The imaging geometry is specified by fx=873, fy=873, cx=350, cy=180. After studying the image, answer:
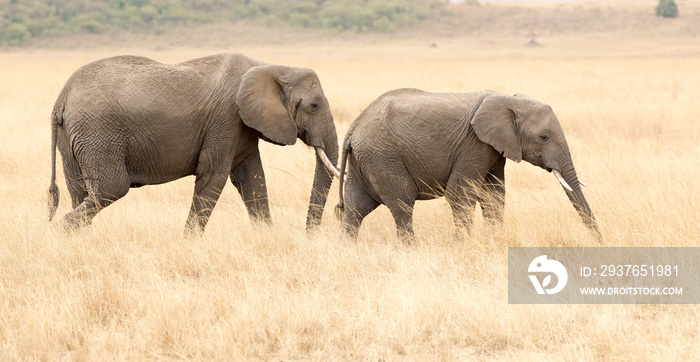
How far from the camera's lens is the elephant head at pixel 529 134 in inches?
265

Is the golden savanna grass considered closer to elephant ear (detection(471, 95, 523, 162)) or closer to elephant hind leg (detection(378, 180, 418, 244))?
elephant hind leg (detection(378, 180, 418, 244))

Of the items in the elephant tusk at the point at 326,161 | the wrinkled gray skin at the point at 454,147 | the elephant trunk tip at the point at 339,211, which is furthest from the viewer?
the elephant trunk tip at the point at 339,211

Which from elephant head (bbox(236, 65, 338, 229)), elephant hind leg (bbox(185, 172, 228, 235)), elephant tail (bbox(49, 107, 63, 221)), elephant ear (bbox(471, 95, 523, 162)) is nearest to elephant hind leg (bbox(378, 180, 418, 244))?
elephant head (bbox(236, 65, 338, 229))

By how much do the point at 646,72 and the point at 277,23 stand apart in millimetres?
37717

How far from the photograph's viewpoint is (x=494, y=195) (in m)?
7.04

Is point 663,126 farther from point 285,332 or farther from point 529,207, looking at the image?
point 285,332

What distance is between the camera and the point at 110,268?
615 cm

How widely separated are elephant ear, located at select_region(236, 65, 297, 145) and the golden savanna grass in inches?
31.9

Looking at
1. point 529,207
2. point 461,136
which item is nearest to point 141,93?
point 461,136

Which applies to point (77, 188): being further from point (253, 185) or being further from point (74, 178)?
point (253, 185)

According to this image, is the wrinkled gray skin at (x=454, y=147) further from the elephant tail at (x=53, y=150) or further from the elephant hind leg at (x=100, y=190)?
the elephant tail at (x=53, y=150)

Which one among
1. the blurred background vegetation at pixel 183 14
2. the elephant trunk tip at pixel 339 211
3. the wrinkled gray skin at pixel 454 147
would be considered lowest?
the blurred background vegetation at pixel 183 14

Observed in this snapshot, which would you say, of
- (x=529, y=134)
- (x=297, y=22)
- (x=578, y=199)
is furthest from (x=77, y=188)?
(x=297, y=22)

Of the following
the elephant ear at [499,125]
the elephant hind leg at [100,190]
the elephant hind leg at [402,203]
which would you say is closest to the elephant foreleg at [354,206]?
the elephant hind leg at [402,203]
